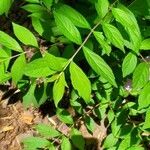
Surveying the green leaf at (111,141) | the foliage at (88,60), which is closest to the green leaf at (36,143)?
the foliage at (88,60)

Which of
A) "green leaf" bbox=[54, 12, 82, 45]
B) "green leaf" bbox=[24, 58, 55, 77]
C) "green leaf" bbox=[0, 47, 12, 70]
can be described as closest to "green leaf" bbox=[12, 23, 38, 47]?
"green leaf" bbox=[0, 47, 12, 70]

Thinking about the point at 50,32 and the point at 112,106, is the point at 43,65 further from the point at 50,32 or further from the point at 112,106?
the point at 112,106

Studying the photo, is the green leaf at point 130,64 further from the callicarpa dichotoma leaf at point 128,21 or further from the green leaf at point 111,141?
the green leaf at point 111,141

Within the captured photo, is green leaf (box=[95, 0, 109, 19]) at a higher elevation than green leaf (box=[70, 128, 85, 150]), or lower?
higher

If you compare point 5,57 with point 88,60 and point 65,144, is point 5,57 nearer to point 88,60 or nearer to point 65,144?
point 88,60

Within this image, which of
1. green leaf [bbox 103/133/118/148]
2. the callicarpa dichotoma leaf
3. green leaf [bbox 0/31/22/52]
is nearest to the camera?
the callicarpa dichotoma leaf

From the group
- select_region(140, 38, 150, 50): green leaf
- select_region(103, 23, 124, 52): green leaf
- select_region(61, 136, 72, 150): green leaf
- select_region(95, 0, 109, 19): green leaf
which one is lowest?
select_region(61, 136, 72, 150): green leaf

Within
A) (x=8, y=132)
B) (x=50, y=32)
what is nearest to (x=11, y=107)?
(x=8, y=132)

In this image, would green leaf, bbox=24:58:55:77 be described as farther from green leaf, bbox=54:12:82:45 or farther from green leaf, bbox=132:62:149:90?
green leaf, bbox=132:62:149:90

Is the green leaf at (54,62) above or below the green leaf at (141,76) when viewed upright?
above
